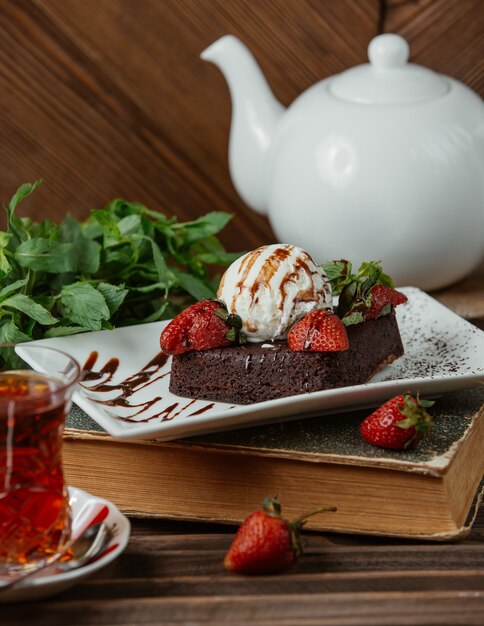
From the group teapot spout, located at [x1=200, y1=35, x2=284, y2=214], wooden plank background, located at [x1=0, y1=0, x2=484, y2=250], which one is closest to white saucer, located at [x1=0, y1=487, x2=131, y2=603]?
teapot spout, located at [x1=200, y1=35, x2=284, y2=214]

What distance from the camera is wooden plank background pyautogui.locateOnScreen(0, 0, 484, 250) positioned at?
2299mm

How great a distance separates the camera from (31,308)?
1.49 m

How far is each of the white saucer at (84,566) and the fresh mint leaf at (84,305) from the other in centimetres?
44

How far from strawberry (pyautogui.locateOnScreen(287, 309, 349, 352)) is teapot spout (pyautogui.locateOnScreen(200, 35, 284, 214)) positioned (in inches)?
31.6

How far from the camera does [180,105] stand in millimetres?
2381

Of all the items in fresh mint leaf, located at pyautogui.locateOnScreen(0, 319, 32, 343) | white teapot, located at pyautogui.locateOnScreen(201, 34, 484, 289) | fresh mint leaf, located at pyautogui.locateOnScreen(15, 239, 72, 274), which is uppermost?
fresh mint leaf, located at pyautogui.locateOnScreen(15, 239, 72, 274)

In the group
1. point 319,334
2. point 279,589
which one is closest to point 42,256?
point 319,334

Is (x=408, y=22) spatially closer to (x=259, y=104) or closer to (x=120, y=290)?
(x=259, y=104)

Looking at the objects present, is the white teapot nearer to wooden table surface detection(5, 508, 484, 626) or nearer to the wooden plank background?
the wooden plank background

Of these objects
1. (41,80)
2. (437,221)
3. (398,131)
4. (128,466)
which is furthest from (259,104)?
(128,466)

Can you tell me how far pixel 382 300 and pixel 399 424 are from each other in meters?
0.28

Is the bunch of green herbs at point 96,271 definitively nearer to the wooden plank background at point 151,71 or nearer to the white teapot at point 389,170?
the white teapot at point 389,170

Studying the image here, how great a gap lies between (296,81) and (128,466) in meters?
1.39

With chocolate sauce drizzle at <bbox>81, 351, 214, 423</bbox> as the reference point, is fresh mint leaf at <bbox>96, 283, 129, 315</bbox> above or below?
above
